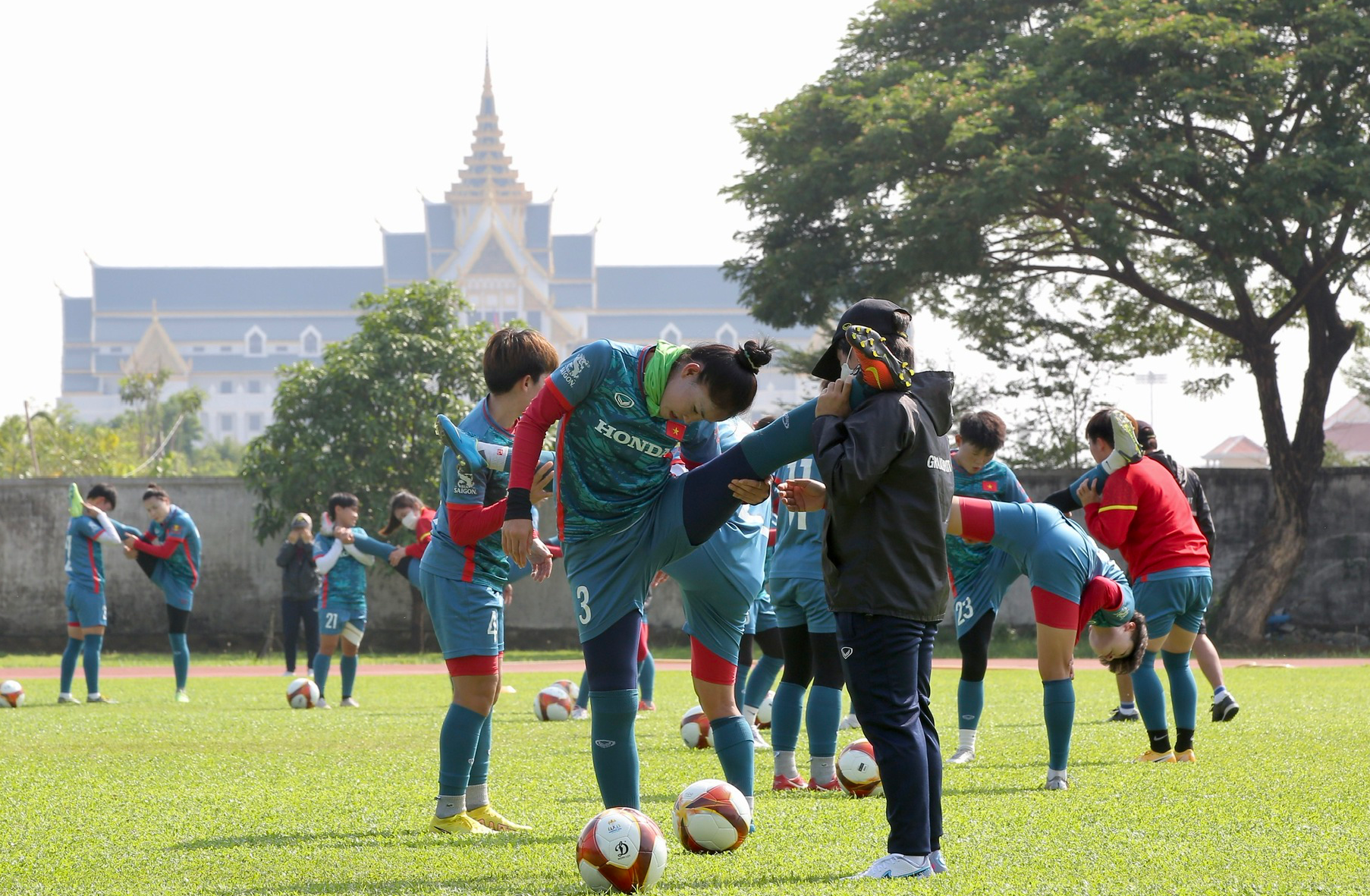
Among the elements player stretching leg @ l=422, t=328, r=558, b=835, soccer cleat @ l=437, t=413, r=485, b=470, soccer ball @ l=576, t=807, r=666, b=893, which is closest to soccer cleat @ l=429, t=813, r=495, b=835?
player stretching leg @ l=422, t=328, r=558, b=835

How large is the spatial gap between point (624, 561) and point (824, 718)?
6.98 ft

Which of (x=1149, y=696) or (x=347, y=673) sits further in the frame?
(x=347, y=673)

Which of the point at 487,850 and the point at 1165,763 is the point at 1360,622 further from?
the point at 487,850

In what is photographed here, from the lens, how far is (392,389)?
72.0ft

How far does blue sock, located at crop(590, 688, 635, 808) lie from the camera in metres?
4.51

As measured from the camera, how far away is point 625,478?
4.63 meters

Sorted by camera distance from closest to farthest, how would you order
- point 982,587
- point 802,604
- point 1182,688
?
point 802,604, point 1182,688, point 982,587

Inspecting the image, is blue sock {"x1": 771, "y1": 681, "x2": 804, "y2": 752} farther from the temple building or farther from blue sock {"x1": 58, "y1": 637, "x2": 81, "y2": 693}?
the temple building

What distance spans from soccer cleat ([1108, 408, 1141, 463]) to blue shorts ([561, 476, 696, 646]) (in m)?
3.50

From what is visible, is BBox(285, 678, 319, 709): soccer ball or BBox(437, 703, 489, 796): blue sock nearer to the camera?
BBox(437, 703, 489, 796): blue sock

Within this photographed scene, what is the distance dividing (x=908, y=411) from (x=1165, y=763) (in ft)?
12.6

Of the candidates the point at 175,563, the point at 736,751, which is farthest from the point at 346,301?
the point at 736,751

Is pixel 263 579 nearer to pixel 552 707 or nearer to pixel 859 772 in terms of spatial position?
pixel 552 707

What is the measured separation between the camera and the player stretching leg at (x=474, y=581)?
5375mm
